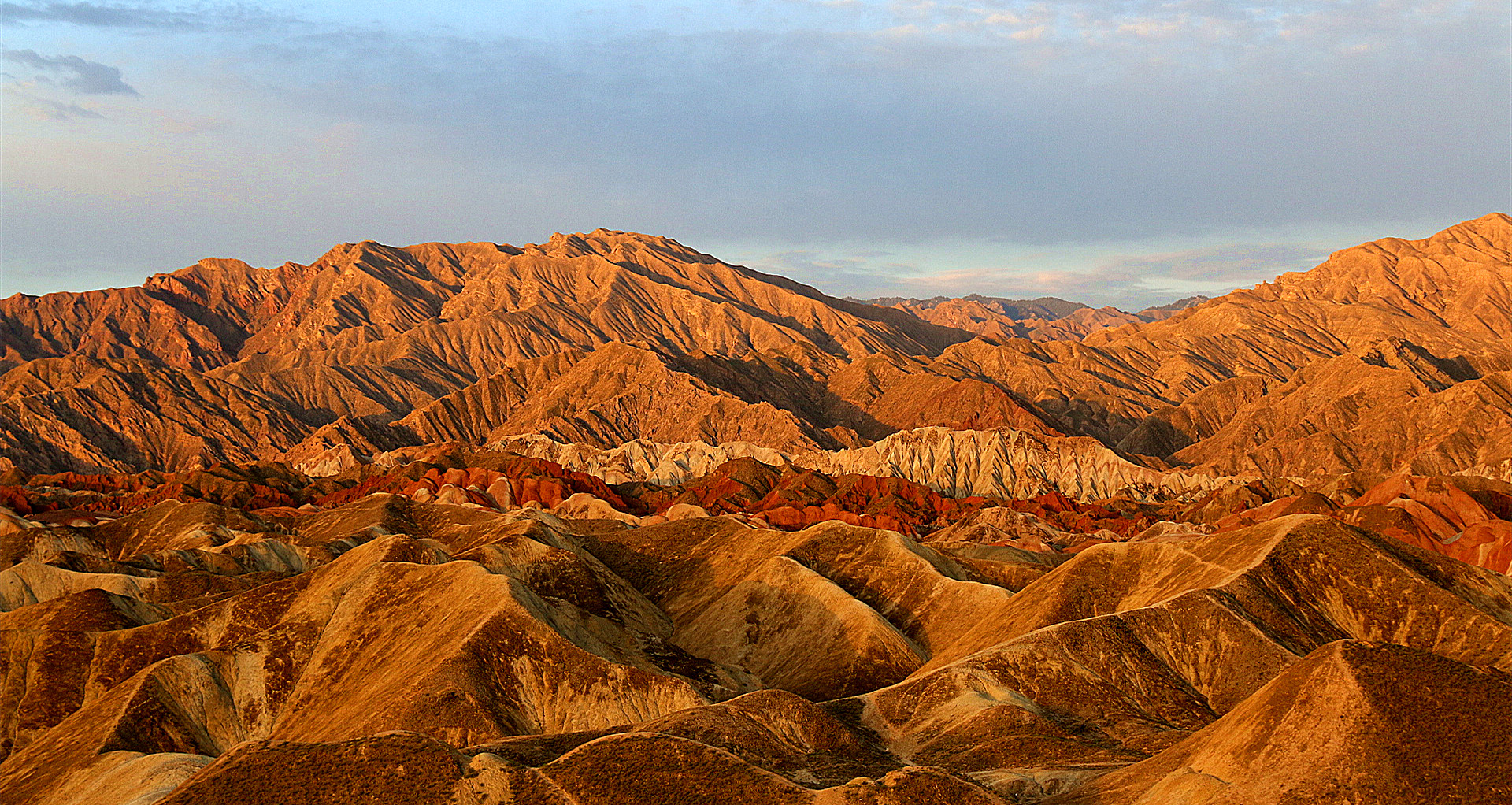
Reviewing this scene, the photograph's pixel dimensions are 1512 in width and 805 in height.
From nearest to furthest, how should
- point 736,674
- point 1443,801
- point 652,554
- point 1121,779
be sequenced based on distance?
point 1443,801 < point 1121,779 < point 736,674 < point 652,554

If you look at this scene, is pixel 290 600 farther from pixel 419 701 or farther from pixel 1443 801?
pixel 1443 801

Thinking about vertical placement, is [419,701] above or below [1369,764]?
below

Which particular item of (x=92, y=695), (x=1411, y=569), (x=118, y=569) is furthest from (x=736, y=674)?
(x=118, y=569)

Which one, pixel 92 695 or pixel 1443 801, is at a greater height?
pixel 1443 801

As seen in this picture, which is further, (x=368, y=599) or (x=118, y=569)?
(x=118, y=569)

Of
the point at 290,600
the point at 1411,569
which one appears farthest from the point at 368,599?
the point at 1411,569

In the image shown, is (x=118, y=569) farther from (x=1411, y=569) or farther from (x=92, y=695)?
(x=1411, y=569)

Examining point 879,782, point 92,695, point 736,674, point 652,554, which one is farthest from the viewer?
point 652,554

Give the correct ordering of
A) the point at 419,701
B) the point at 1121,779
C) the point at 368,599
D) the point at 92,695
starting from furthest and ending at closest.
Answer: the point at 368,599 < the point at 92,695 < the point at 419,701 < the point at 1121,779

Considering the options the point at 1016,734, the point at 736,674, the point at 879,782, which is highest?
the point at 879,782
